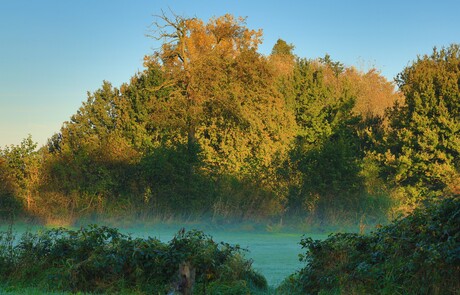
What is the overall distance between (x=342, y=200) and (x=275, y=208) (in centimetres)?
293

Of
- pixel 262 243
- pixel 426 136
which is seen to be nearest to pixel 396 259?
pixel 262 243

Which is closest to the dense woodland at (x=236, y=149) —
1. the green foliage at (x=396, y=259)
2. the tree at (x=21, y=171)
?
the tree at (x=21, y=171)

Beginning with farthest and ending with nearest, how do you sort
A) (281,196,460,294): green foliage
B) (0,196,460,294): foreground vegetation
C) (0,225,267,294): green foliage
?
(0,225,267,294): green foliage
(0,196,460,294): foreground vegetation
(281,196,460,294): green foliage

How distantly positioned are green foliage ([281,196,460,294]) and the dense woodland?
50.5 feet

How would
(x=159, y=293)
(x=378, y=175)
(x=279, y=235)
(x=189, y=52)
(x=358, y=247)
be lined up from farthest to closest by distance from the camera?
(x=189, y=52) < (x=378, y=175) < (x=279, y=235) < (x=358, y=247) < (x=159, y=293)

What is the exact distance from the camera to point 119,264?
1035cm

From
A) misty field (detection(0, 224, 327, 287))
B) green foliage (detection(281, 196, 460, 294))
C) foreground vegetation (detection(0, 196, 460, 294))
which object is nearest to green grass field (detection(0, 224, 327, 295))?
misty field (detection(0, 224, 327, 287))

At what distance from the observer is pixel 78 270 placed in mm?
10367

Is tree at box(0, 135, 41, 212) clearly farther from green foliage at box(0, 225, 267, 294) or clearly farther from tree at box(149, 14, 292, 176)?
green foliage at box(0, 225, 267, 294)

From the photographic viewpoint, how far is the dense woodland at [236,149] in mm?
28047

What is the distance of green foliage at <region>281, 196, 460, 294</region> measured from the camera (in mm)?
8219

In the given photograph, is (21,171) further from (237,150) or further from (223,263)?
(223,263)

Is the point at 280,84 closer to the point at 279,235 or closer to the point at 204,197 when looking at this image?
the point at 204,197

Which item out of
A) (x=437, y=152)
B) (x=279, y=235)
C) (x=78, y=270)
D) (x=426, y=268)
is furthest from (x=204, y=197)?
(x=426, y=268)
